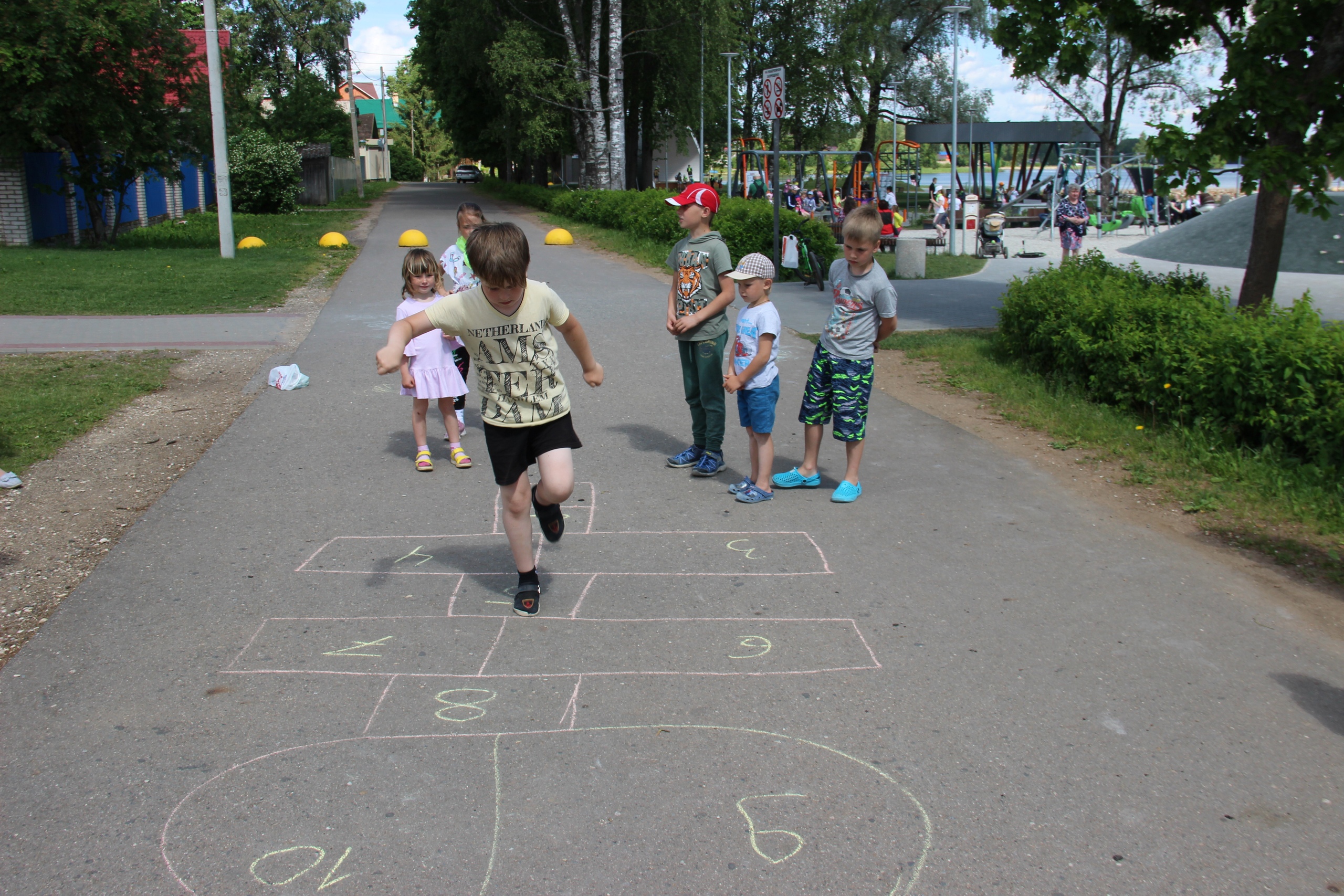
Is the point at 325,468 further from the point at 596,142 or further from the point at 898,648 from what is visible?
the point at 596,142

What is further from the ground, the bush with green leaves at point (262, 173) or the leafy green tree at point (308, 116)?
the leafy green tree at point (308, 116)

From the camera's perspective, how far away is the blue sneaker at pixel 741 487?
19.0 feet

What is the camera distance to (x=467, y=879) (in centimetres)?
262

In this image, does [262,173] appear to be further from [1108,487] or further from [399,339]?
[399,339]

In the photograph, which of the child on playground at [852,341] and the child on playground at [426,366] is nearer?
the child on playground at [852,341]

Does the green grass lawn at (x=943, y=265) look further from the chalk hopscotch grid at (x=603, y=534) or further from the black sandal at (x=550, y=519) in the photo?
the black sandal at (x=550, y=519)

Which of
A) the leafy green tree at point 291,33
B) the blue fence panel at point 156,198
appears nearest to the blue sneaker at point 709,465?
the blue fence panel at point 156,198

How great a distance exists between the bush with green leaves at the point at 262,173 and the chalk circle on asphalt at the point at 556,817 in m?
32.0

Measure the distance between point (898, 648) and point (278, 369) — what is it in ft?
21.4

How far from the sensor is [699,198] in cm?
582

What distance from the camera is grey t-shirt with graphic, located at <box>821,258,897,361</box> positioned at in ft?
18.4

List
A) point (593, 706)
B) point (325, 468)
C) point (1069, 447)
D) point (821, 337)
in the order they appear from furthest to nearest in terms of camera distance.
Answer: point (1069, 447)
point (325, 468)
point (821, 337)
point (593, 706)

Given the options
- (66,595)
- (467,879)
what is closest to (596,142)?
(66,595)

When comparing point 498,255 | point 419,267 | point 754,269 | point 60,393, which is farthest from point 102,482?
point 754,269
